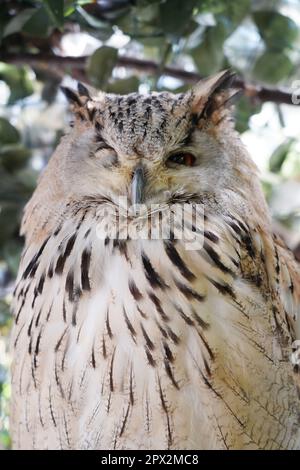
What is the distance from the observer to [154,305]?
4.86 feet

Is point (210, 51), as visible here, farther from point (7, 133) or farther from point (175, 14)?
point (7, 133)

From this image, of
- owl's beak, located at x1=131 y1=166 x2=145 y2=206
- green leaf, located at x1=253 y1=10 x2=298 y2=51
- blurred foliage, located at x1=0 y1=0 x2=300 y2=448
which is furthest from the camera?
green leaf, located at x1=253 y1=10 x2=298 y2=51

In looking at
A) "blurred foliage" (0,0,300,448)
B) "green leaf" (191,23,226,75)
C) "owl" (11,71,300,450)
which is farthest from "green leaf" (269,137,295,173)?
"owl" (11,71,300,450)

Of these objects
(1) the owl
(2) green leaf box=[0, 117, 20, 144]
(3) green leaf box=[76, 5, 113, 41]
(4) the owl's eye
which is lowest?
(1) the owl

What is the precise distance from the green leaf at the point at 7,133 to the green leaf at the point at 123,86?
28 cm

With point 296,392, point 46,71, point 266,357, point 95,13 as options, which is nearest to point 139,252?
point 266,357

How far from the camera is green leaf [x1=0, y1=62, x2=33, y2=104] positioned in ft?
7.04

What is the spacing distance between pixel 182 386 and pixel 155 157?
44 cm

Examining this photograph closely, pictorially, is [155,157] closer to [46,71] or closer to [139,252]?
[139,252]

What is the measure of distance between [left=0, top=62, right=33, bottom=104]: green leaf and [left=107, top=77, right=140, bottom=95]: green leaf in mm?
261

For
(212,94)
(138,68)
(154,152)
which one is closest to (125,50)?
(138,68)

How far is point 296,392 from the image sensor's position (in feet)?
5.30

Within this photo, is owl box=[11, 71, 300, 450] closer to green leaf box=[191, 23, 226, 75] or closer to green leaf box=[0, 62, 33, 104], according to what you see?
green leaf box=[191, 23, 226, 75]

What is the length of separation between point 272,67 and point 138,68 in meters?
0.36
